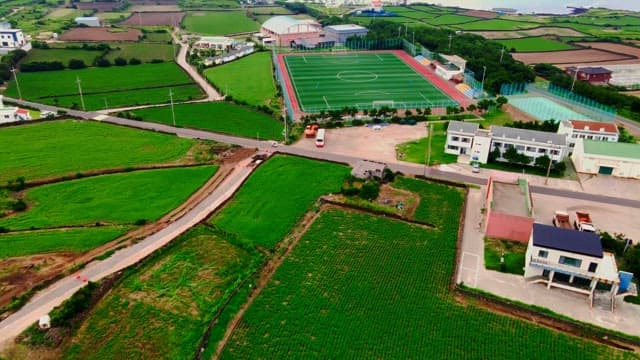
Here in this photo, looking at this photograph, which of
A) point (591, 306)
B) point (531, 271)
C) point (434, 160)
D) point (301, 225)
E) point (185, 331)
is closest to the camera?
point (185, 331)

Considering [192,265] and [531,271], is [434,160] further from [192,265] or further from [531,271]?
[192,265]

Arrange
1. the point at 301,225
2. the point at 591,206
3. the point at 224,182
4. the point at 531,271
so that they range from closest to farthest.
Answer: the point at 531,271, the point at 301,225, the point at 591,206, the point at 224,182

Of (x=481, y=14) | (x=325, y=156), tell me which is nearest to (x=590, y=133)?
(x=325, y=156)

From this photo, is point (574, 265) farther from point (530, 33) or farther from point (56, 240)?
point (530, 33)

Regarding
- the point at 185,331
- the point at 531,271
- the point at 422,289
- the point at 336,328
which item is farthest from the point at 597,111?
the point at 185,331

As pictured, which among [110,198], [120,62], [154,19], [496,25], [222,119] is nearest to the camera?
[110,198]

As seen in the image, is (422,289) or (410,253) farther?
(410,253)
